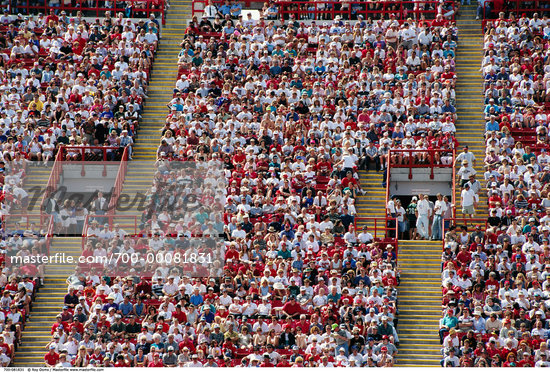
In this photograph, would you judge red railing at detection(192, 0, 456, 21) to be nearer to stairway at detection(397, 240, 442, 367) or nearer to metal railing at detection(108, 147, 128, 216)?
metal railing at detection(108, 147, 128, 216)

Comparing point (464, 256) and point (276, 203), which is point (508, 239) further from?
point (276, 203)

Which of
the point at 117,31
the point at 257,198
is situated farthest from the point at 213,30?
the point at 257,198

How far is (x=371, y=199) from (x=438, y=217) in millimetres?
2976

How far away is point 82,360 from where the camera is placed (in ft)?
126

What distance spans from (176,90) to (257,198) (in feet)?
26.0

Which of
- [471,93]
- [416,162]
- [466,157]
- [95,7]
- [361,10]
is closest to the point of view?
[466,157]

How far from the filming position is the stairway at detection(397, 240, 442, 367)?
40.0 m

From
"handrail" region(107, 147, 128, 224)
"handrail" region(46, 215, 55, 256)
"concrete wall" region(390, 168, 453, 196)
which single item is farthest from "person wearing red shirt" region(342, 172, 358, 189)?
"handrail" region(46, 215, 55, 256)

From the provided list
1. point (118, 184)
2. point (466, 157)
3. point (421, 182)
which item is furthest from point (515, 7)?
point (118, 184)

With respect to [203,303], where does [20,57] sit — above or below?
above

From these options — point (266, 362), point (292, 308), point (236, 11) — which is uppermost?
point (236, 11)

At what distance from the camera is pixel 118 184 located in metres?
46.6

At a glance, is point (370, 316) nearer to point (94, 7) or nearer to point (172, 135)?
point (172, 135)

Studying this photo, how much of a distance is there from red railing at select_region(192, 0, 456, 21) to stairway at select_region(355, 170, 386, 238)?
→ 29.0ft
